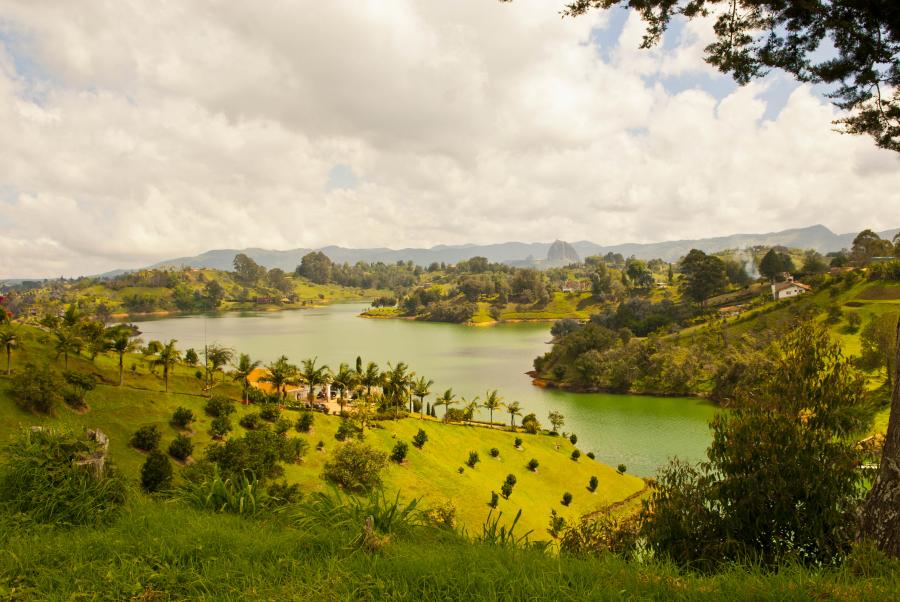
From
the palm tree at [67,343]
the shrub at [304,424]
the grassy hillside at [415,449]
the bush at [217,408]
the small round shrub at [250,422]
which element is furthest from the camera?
the palm tree at [67,343]

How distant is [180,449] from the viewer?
30.2 meters

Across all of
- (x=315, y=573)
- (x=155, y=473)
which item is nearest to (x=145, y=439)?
(x=155, y=473)

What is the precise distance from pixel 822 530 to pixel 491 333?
165 metres

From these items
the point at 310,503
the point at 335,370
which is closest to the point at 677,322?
the point at 335,370

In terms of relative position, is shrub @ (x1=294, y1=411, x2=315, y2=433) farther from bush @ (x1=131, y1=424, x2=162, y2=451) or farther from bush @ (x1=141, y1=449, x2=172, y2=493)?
bush @ (x1=141, y1=449, x2=172, y2=493)

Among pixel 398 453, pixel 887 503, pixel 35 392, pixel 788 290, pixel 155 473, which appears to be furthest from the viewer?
pixel 788 290

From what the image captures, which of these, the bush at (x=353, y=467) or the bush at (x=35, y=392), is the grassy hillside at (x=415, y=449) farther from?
the bush at (x=353, y=467)

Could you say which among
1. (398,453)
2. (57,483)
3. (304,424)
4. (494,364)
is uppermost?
(57,483)

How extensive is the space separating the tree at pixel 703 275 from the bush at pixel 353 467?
131 m

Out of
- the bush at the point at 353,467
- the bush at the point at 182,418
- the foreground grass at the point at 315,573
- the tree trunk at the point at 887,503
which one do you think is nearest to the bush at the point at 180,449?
the bush at the point at 182,418

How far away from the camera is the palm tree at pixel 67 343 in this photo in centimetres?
4106

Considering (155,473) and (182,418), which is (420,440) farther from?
(155,473)

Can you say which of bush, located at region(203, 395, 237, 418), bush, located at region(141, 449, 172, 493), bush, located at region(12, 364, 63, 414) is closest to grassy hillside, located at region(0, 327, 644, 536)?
bush, located at region(12, 364, 63, 414)

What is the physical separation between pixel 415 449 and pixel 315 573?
1497 inches
